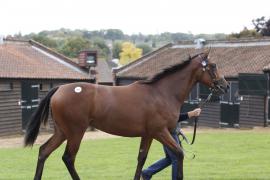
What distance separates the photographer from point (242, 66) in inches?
1238

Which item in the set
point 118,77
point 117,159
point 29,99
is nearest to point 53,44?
point 118,77

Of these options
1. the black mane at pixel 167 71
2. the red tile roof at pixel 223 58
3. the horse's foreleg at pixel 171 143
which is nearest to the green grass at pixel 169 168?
the horse's foreleg at pixel 171 143

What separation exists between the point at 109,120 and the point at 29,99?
881 inches

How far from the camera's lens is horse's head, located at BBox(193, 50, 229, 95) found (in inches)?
333

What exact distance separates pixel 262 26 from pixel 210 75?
4692cm

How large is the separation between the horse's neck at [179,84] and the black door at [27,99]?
72.0 ft

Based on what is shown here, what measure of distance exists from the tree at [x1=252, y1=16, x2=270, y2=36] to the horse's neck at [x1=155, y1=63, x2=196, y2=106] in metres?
43.3

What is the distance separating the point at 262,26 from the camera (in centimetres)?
5344

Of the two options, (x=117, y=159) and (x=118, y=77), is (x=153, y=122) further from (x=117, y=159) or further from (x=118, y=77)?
(x=118, y=77)

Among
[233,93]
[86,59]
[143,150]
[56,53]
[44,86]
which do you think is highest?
[56,53]

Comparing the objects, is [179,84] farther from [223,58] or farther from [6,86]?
[223,58]

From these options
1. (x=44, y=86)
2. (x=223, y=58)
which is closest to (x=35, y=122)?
(x=44, y=86)

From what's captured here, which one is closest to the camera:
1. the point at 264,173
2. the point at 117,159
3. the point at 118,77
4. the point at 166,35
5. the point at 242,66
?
the point at 264,173

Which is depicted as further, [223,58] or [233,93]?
[223,58]
